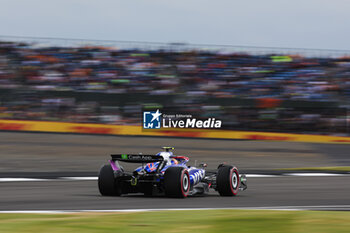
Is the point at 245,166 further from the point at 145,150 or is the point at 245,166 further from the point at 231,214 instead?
the point at 231,214

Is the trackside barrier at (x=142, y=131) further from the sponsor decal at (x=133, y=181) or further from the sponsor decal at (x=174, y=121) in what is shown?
→ the sponsor decal at (x=133, y=181)

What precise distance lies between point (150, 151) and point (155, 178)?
10.6m

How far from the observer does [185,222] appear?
20.6 ft

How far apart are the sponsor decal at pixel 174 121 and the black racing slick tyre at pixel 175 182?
13.6 metres

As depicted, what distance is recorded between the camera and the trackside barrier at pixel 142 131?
2266 cm

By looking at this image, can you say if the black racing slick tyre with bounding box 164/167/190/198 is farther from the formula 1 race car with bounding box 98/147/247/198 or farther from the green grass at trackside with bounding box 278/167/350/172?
the green grass at trackside with bounding box 278/167/350/172

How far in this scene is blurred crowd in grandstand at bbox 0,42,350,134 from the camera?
22.8 meters

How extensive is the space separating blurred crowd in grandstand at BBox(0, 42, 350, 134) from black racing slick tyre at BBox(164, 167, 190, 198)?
13635 millimetres

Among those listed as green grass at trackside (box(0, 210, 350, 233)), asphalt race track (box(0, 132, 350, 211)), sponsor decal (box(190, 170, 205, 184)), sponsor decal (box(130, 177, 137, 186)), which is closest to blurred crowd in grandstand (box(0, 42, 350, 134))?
asphalt race track (box(0, 132, 350, 211))

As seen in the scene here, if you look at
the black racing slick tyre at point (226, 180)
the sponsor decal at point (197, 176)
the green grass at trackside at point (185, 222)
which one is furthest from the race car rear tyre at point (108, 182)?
the green grass at trackside at point (185, 222)

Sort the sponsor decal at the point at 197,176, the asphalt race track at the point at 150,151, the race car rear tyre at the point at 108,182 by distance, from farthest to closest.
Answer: the sponsor decal at the point at 197,176 < the race car rear tyre at the point at 108,182 < the asphalt race track at the point at 150,151

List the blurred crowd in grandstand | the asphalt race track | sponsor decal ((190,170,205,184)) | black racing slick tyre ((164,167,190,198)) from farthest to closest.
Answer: the blurred crowd in grandstand < sponsor decal ((190,170,205,184)) < black racing slick tyre ((164,167,190,198)) < the asphalt race track

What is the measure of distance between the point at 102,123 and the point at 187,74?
14.9 ft

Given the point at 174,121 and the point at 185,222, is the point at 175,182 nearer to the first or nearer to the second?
the point at 185,222
